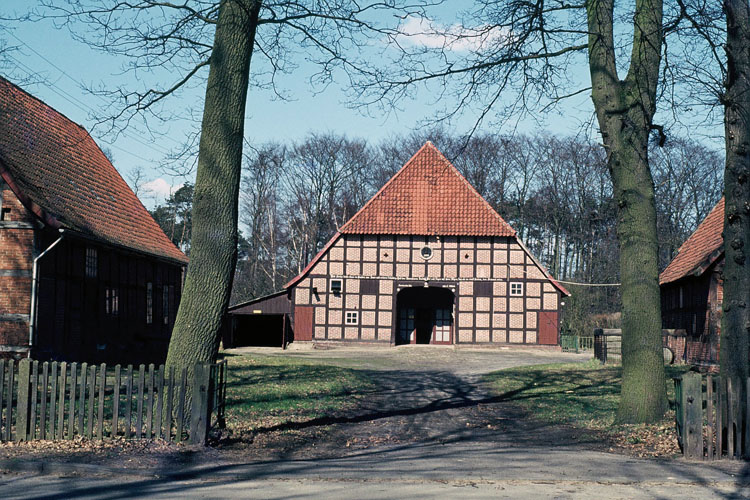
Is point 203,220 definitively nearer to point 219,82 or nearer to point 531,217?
point 219,82

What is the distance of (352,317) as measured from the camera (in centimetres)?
3678

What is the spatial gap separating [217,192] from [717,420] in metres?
6.79

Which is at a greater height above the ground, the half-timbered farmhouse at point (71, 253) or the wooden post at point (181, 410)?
the half-timbered farmhouse at point (71, 253)

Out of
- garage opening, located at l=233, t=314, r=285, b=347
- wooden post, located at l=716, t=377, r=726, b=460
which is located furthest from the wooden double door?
wooden post, located at l=716, t=377, r=726, b=460

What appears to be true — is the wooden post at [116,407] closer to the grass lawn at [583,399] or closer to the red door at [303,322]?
the grass lawn at [583,399]

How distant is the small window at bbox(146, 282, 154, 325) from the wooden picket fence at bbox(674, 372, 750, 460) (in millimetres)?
19481

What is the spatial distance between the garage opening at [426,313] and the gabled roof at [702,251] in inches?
480

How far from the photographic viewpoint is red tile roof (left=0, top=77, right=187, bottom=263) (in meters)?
18.1

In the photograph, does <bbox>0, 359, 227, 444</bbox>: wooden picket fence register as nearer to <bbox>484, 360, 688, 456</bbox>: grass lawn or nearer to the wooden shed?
<bbox>484, 360, 688, 456</bbox>: grass lawn

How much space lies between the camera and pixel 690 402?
868cm

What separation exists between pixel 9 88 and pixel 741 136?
62.5ft

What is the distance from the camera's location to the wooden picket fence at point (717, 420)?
8.58 metres

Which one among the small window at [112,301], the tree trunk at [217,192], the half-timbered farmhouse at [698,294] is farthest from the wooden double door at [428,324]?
the tree trunk at [217,192]

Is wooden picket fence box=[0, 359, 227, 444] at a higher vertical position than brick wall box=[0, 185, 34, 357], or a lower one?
lower
